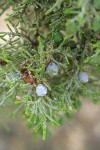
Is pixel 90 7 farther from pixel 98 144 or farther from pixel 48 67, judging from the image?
pixel 98 144

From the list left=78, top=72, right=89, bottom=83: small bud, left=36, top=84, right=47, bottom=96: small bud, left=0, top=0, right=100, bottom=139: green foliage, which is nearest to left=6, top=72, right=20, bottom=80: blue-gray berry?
left=0, top=0, right=100, bottom=139: green foliage

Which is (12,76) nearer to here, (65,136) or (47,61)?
(47,61)

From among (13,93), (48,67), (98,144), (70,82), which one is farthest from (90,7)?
(98,144)

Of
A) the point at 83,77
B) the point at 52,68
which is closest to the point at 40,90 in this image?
the point at 52,68

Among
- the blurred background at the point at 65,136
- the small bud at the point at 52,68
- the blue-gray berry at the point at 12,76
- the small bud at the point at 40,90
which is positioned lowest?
the blurred background at the point at 65,136

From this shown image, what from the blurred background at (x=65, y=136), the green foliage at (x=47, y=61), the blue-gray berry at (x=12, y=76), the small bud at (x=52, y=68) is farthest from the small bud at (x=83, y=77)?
the blurred background at (x=65, y=136)

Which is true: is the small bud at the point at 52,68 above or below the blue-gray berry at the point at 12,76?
below

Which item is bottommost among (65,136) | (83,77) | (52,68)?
(65,136)

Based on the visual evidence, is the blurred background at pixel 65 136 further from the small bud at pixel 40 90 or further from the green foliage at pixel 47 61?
the small bud at pixel 40 90
